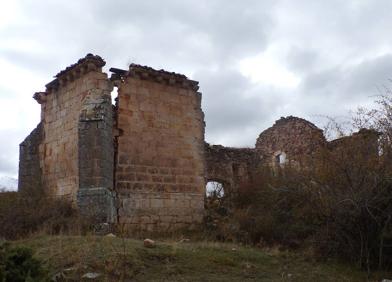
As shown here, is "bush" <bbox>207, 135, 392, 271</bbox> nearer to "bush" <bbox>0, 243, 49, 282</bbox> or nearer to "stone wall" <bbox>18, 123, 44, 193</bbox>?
"stone wall" <bbox>18, 123, 44, 193</bbox>

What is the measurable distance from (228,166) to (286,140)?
338 centimetres

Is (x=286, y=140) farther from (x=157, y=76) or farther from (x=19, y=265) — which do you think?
(x=19, y=265)

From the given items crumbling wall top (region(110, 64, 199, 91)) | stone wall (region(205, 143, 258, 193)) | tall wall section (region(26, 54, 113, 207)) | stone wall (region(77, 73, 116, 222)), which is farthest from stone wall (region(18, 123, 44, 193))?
stone wall (region(205, 143, 258, 193))

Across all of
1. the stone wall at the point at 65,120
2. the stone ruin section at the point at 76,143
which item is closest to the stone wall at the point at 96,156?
the stone ruin section at the point at 76,143

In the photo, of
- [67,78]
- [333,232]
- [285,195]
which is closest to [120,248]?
[333,232]

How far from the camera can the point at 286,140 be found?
68.9 ft

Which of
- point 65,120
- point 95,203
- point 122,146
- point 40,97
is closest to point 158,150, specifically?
point 122,146

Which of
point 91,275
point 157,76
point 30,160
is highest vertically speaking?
point 157,76

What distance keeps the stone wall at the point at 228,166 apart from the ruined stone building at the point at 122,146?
2.81 m

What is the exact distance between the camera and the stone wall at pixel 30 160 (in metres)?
15.4

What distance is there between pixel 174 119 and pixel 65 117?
312cm

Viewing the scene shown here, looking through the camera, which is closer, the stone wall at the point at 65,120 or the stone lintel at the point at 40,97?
the stone wall at the point at 65,120

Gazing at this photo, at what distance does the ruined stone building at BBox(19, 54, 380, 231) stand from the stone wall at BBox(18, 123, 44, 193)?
3 centimetres

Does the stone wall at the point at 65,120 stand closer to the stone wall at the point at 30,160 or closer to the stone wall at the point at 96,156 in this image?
the stone wall at the point at 30,160
